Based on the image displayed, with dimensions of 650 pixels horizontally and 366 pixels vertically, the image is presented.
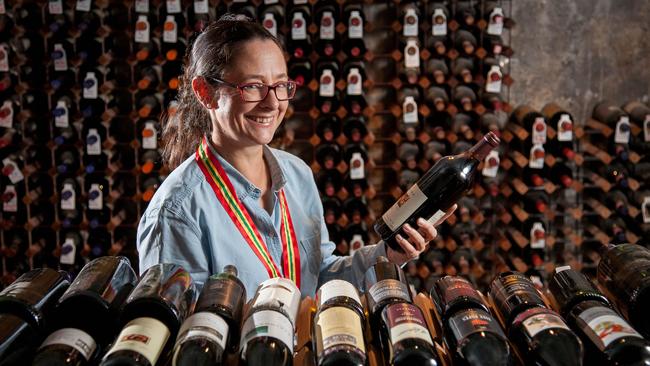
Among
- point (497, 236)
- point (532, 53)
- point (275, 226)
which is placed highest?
point (532, 53)

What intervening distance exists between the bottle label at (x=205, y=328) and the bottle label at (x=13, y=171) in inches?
131

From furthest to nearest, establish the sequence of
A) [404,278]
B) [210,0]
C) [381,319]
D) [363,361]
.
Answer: [210,0]
[404,278]
[381,319]
[363,361]

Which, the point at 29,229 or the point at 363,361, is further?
the point at 29,229

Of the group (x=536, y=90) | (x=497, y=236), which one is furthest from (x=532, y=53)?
(x=497, y=236)

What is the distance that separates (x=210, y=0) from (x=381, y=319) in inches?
122

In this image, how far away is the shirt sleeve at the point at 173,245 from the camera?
1305 millimetres

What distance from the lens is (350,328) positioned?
86 centimetres

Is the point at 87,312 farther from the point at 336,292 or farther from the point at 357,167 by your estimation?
the point at 357,167

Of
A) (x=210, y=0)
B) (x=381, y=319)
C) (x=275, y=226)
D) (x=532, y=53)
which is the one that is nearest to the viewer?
(x=381, y=319)

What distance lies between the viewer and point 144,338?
32.2 inches

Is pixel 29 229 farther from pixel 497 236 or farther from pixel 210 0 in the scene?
pixel 497 236

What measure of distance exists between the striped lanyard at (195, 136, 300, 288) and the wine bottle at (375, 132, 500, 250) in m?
0.24

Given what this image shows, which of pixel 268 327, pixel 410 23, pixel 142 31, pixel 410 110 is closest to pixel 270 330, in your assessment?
pixel 268 327

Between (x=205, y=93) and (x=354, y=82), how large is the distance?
223 cm
